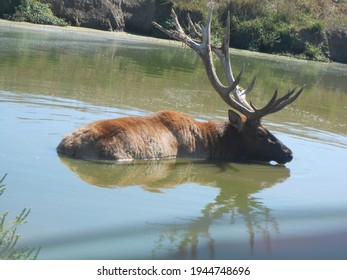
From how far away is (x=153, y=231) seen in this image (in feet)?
22.6

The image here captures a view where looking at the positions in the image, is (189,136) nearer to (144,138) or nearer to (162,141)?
(162,141)

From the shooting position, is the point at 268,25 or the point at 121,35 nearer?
the point at 121,35

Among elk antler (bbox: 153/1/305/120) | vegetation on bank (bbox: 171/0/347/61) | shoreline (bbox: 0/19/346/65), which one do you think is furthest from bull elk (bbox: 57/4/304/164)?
vegetation on bank (bbox: 171/0/347/61)

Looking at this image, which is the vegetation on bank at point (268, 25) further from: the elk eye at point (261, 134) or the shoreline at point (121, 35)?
the elk eye at point (261, 134)

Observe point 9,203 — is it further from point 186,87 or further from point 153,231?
point 186,87

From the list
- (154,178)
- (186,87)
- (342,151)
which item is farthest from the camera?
(186,87)

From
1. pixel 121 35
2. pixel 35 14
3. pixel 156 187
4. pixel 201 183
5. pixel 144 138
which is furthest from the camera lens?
pixel 121 35

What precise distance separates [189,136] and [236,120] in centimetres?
83

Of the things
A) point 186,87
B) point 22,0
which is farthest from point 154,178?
point 22,0

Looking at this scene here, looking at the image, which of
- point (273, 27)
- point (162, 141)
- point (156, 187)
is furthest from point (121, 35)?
point (156, 187)

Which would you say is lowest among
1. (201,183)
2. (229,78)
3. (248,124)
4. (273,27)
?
(201,183)

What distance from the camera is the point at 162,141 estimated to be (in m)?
10.4

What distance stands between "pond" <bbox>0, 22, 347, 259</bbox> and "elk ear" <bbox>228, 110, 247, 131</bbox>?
2.44ft

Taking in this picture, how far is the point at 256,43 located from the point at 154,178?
31.0 metres
